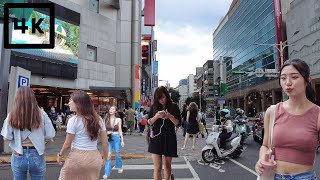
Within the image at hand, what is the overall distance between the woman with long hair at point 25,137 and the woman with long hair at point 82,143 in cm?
33

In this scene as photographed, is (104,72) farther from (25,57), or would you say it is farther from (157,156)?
(157,156)

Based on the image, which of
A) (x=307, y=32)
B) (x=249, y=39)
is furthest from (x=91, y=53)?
(x=249, y=39)

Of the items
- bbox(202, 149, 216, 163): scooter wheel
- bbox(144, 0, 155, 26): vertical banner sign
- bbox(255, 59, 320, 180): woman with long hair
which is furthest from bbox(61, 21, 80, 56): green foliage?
bbox(255, 59, 320, 180): woman with long hair

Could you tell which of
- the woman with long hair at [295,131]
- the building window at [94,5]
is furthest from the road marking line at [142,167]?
the building window at [94,5]

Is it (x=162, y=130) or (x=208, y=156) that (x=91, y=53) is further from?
(x=162, y=130)

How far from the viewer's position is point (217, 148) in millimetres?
9969

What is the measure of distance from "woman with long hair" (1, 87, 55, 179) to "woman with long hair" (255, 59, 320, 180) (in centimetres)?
274

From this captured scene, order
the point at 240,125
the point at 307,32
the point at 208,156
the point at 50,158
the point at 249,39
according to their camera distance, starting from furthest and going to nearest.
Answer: the point at 249,39 < the point at 307,32 < the point at 240,125 < the point at 50,158 < the point at 208,156

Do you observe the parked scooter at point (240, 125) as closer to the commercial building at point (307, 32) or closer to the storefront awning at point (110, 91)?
the storefront awning at point (110, 91)

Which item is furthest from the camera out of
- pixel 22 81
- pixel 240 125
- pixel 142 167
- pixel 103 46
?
pixel 103 46

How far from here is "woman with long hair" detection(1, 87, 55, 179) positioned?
3.95 meters

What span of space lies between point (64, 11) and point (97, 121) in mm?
26263

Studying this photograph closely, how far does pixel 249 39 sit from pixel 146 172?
75.8 m

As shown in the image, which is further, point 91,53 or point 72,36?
point 91,53
